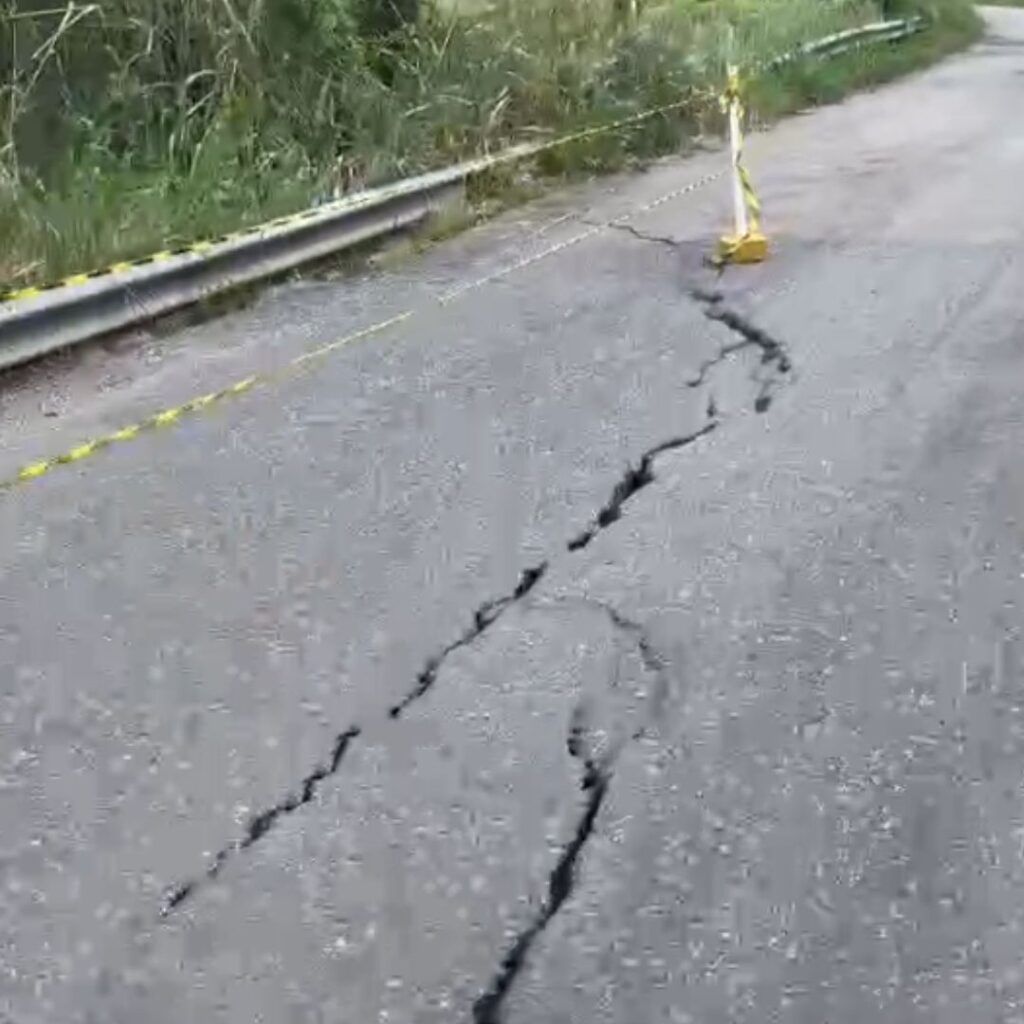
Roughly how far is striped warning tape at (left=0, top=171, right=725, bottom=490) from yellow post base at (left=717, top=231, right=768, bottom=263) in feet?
3.53

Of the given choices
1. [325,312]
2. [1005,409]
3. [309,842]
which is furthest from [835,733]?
[325,312]

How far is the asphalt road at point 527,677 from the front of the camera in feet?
11.5

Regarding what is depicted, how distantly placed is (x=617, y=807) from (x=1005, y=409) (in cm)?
365

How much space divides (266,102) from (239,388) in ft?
16.8

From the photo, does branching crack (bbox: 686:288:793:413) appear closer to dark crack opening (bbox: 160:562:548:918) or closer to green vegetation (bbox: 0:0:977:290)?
dark crack opening (bbox: 160:562:548:918)

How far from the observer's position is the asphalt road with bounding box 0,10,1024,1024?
11.5 feet

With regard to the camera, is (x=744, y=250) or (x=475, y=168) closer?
(x=744, y=250)

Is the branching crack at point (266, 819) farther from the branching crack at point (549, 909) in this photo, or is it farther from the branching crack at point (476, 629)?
the branching crack at point (549, 909)

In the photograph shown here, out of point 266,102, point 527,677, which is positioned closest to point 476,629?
point 527,677

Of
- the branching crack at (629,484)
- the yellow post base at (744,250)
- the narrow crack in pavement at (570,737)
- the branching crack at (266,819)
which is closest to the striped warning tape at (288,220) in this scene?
the yellow post base at (744,250)

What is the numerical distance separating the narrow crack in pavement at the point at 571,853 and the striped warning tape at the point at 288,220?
430cm

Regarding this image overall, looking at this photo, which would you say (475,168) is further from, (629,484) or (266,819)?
(266,819)

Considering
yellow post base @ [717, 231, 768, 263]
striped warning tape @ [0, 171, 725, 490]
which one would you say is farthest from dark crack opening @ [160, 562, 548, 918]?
yellow post base @ [717, 231, 768, 263]

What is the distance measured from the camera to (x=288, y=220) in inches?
400
